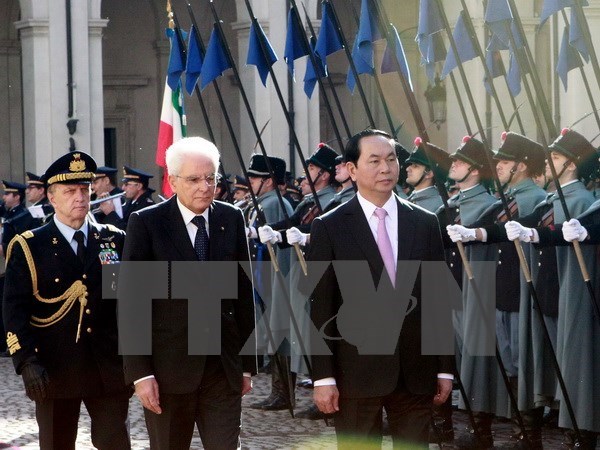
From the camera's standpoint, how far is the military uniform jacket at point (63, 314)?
6422 mm

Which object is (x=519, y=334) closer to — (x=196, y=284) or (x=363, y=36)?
(x=363, y=36)

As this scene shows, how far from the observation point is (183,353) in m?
5.79

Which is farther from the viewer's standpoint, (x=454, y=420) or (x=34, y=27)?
(x=34, y=27)

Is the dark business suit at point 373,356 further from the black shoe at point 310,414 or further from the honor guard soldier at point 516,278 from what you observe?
the black shoe at point 310,414

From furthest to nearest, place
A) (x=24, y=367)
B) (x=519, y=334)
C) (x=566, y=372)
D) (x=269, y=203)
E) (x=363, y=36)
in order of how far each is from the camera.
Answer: (x=269, y=203)
(x=363, y=36)
(x=519, y=334)
(x=566, y=372)
(x=24, y=367)

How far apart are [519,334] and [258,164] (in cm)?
402

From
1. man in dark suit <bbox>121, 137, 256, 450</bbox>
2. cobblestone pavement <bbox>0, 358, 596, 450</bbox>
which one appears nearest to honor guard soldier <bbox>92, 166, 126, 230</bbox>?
cobblestone pavement <bbox>0, 358, 596, 450</bbox>

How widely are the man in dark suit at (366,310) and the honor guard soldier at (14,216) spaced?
32.7 ft

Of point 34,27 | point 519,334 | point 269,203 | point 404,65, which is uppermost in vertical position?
point 34,27

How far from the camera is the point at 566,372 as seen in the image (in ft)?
27.1

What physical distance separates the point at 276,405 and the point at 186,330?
17.0 feet

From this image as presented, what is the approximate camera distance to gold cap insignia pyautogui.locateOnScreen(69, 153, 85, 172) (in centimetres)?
661

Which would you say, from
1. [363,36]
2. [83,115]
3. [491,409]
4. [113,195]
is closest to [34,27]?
[83,115]

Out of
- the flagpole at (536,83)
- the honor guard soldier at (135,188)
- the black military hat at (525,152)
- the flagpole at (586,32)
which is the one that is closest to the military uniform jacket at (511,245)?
the black military hat at (525,152)
